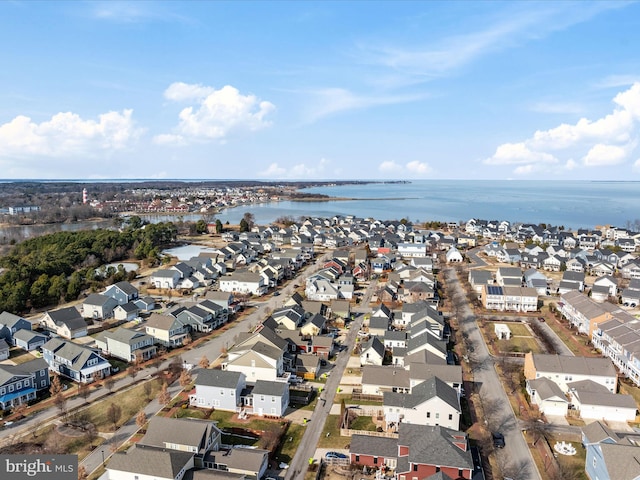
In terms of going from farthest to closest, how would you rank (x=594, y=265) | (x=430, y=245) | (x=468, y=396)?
1. (x=430, y=245)
2. (x=594, y=265)
3. (x=468, y=396)

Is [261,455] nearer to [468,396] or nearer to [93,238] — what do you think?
[468,396]

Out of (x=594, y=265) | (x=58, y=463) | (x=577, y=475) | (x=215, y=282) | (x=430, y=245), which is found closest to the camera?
(x=58, y=463)

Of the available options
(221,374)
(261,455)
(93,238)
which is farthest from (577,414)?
(93,238)

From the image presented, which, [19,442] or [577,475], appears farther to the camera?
[19,442]

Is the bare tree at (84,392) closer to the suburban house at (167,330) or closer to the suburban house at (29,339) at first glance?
the suburban house at (167,330)

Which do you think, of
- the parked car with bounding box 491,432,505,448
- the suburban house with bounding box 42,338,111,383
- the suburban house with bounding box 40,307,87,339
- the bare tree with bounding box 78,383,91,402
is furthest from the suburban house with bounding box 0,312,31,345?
the parked car with bounding box 491,432,505,448

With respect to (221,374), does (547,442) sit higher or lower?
lower

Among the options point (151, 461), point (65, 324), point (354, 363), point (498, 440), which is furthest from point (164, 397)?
point (498, 440)

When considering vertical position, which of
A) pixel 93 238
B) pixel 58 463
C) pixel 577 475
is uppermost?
pixel 93 238
